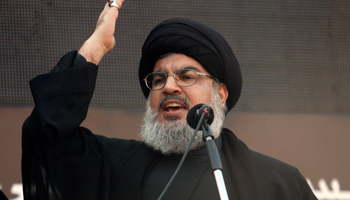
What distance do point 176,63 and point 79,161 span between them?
2.36 ft

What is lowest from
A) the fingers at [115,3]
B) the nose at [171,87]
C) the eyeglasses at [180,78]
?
the nose at [171,87]

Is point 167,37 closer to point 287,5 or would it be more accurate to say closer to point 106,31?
point 106,31

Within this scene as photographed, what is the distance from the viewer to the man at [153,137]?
182 cm

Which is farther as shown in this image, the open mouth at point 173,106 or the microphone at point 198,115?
the open mouth at point 173,106

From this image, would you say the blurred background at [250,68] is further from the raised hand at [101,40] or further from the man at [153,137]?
the raised hand at [101,40]

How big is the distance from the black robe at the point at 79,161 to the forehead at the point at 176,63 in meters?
0.45

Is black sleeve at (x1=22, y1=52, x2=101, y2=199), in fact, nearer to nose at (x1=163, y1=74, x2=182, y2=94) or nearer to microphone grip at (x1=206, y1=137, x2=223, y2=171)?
nose at (x1=163, y1=74, x2=182, y2=94)

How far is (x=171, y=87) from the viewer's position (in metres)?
2.20

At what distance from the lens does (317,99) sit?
3996 mm

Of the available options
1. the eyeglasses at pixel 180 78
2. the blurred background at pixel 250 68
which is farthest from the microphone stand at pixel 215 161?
the blurred background at pixel 250 68

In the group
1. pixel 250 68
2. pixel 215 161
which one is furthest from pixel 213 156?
pixel 250 68

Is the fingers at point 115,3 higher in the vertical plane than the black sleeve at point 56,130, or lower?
higher

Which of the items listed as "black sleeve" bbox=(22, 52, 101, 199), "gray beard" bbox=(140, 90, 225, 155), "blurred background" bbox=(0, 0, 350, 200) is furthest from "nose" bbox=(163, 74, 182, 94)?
"blurred background" bbox=(0, 0, 350, 200)

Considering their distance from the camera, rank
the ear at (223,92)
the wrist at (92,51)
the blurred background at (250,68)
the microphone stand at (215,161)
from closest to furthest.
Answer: the microphone stand at (215,161) < the wrist at (92,51) < the ear at (223,92) < the blurred background at (250,68)
